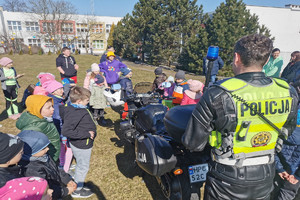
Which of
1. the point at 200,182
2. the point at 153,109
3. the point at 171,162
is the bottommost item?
the point at 200,182

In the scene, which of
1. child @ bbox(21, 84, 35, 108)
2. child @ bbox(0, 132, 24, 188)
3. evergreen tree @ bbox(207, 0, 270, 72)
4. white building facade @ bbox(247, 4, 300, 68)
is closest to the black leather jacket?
child @ bbox(0, 132, 24, 188)

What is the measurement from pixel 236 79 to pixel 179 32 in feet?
56.5

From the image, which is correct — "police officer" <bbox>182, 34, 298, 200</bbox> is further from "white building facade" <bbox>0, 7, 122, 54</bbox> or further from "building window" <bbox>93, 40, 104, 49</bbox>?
"building window" <bbox>93, 40, 104, 49</bbox>

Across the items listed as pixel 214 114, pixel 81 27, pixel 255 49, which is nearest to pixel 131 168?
pixel 214 114

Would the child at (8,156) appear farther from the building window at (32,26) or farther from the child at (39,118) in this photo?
the building window at (32,26)

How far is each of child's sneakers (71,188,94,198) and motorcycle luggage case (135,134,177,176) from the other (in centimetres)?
136

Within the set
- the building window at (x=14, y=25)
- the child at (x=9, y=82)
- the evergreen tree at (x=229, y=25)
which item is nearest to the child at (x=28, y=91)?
the child at (x=9, y=82)

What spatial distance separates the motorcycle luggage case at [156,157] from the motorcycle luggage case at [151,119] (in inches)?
23.9

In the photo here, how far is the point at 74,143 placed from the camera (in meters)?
2.79

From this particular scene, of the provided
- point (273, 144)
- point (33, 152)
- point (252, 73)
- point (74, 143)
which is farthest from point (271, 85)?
point (74, 143)

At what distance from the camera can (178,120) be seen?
6.76 feet

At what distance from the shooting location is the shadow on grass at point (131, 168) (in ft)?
10.3

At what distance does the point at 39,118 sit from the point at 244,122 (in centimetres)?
245

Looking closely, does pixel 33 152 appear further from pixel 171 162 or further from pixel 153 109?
pixel 153 109
